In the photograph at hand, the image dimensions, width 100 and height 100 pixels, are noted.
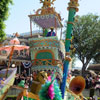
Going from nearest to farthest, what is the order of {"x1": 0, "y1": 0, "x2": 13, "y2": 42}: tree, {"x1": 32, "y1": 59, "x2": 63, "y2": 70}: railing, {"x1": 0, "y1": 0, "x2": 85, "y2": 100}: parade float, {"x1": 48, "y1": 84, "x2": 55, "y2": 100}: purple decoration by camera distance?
{"x1": 48, "y1": 84, "x2": 55, "y2": 100}: purple decoration
{"x1": 0, "y1": 0, "x2": 85, "y2": 100}: parade float
{"x1": 32, "y1": 59, "x2": 63, "y2": 70}: railing
{"x1": 0, "y1": 0, "x2": 13, "y2": 42}: tree

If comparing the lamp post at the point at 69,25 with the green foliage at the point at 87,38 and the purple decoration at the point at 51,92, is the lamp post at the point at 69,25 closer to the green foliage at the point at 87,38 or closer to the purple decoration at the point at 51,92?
the purple decoration at the point at 51,92

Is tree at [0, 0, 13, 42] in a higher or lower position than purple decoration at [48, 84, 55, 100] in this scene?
higher

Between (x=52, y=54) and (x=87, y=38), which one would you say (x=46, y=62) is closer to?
(x=52, y=54)

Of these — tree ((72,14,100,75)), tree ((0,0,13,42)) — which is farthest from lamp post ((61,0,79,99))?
tree ((72,14,100,75))

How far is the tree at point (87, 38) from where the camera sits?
29.7 m

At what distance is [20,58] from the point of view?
62.2 feet

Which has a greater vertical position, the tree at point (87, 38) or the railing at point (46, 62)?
the tree at point (87, 38)

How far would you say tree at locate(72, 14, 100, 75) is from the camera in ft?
97.3

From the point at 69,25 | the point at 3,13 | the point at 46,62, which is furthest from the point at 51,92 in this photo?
the point at 3,13

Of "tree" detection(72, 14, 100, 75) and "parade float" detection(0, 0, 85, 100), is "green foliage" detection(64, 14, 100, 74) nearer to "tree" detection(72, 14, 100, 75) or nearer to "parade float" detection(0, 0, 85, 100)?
"tree" detection(72, 14, 100, 75)

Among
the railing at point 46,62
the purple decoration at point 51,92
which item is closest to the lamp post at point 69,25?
the railing at point 46,62

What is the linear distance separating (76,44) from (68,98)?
22842 millimetres

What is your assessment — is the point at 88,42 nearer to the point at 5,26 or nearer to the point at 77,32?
the point at 77,32

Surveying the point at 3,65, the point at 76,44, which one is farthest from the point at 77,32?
the point at 3,65
